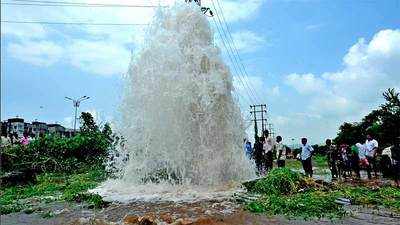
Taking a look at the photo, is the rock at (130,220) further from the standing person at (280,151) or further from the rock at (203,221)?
the standing person at (280,151)

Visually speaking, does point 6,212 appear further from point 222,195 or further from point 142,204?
point 222,195

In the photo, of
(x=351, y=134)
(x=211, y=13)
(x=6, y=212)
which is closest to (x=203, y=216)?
(x=6, y=212)

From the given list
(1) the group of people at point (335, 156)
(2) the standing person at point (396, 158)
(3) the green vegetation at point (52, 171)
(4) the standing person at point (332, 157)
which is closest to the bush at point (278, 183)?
(2) the standing person at point (396, 158)

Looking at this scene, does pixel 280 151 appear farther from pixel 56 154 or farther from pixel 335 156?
pixel 56 154

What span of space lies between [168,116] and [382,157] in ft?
28.5

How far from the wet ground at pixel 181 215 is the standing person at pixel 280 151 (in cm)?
831

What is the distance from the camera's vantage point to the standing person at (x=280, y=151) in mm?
19609

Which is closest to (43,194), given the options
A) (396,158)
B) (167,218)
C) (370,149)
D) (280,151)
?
(167,218)

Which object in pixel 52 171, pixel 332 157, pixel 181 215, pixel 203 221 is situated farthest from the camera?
pixel 52 171

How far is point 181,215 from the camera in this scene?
9836 millimetres

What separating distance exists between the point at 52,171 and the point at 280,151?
10.7 meters

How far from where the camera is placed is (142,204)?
11750 mm

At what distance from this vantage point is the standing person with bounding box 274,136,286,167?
64.3 ft

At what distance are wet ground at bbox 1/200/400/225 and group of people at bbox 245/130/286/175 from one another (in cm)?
890
